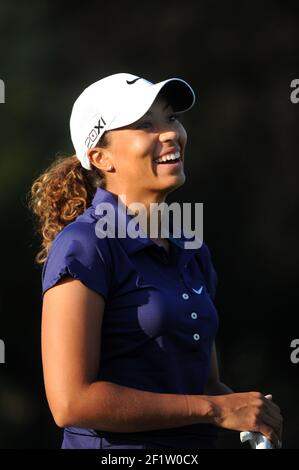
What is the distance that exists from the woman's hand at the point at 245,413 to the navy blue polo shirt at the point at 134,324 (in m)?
0.08

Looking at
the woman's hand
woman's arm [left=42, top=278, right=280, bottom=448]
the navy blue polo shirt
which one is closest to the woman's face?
the navy blue polo shirt

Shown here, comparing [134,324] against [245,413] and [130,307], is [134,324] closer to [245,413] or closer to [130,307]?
[130,307]

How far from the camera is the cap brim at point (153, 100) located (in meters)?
2.31

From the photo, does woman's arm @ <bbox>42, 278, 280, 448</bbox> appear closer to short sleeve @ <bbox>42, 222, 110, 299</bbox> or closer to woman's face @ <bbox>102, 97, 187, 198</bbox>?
short sleeve @ <bbox>42, 222, 110, 299</bbox>

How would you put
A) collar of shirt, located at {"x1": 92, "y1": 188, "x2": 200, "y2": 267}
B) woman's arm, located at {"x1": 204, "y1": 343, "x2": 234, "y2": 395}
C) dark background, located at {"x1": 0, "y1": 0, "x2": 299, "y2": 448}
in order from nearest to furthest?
collar of shirt, located at {"x1": 92, "y1": 188, "x2": 200, "y2": 267} → woman's arm, located at {"x1": 204, "y1": 343, "x2": 234, "y2": 395} → dark background, located at {"x1": 0, "y1": 0, "x2": 299, "y2": 448}

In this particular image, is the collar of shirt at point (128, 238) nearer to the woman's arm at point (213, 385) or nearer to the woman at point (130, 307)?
the woman at point (130, 307)

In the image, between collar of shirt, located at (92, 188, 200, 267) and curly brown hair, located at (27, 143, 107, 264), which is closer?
collar of shirt, located at (92, 188, 200, 267)

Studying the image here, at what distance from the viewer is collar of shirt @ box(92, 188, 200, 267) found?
220 centimetres

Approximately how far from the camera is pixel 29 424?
4758mm

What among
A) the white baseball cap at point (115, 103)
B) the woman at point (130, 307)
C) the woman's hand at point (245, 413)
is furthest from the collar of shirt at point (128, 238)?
the woman's hand at point (245, 413)

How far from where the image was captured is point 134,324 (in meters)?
2.11

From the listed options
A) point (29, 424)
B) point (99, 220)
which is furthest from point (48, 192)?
point (29, 424)

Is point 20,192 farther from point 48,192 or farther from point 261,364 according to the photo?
point 48,192
